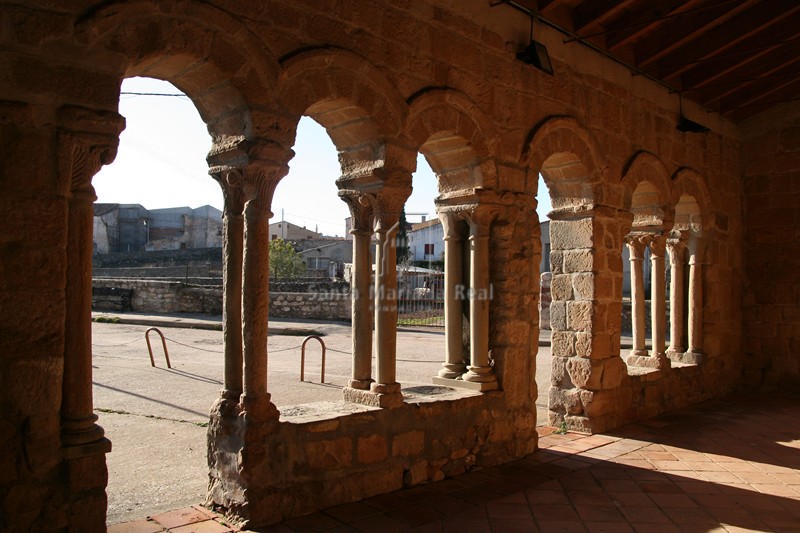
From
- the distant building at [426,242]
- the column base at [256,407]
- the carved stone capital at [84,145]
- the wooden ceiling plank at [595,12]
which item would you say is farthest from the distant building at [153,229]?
the carved stone capital at [84,145]

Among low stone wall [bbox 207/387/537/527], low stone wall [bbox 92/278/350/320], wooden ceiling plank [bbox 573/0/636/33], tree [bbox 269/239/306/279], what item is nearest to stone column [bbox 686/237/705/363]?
wooden ceiling plank [bbox 573/0/636/33]

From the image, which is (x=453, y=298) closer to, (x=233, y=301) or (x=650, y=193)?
(x=233, y=301)

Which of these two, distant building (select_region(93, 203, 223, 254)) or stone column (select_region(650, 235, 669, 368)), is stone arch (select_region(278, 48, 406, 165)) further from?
distant building (select_region(93, 203, 223, 254))

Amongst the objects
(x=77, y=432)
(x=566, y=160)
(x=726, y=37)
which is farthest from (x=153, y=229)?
(x=77, y=432)

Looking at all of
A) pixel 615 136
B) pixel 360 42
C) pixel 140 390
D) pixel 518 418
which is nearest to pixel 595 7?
pixel 615 136

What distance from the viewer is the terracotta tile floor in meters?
2.99

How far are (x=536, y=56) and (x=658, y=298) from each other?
9.61 feet

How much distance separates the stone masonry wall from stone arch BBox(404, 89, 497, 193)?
4714 mm

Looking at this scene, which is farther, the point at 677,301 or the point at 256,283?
the point at 677,301

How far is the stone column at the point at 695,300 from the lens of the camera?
6.53m

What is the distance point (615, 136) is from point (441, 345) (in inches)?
242

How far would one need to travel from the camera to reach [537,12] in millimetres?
4480

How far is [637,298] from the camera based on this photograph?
19.0 ft

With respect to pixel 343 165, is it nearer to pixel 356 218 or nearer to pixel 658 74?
pixel 356 218
